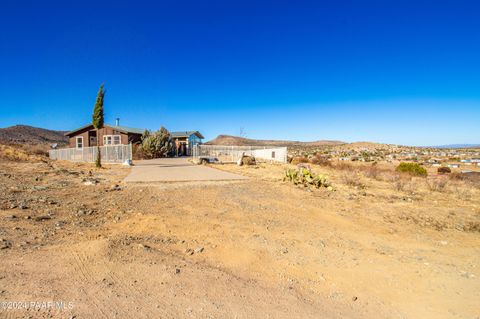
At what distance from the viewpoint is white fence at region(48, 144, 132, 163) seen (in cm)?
2438

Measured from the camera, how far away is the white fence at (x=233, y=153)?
27875 mm

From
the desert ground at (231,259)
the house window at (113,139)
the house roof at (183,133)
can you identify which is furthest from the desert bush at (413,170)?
the house window at (113,139)

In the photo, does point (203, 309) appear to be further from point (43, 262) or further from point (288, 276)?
point (43, 262)

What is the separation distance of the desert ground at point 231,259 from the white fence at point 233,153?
769 inches

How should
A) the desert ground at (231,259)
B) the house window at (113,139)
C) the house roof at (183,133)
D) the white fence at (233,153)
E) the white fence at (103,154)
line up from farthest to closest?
the house roof at (183,133) → the house window at (113,139) → the white fence at (233,153) → the white fence at (103,154) → the desert ground at (231,259)

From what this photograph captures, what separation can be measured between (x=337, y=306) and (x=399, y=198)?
8.29 metres

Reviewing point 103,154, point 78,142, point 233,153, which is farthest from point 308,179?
point 78,142

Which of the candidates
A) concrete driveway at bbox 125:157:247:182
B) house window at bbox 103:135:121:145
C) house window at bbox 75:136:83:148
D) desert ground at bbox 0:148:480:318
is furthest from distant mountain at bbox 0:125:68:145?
desert ground at bbox 0:148:480:318

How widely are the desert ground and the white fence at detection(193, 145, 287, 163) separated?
19536 millimetres

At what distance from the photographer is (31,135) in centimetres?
7831

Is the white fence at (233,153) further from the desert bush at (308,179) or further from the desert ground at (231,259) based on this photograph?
the desert ground at (231,259)

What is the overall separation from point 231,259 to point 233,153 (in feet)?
81.6

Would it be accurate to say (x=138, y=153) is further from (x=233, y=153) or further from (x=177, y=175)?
(x=177, y=175)

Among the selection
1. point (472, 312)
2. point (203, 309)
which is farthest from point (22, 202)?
point (472, 312)
